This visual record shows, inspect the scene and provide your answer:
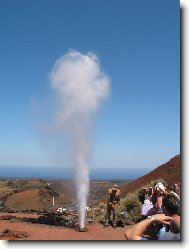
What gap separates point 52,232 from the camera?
9.09 meters

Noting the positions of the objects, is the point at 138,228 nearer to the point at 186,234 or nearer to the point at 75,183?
the point at 186,234

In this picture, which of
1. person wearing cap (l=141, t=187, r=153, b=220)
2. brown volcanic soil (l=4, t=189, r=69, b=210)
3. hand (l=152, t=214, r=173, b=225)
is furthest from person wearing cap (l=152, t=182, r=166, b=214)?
brown volcanic soil (l=4, t=189, r=69, b=210)

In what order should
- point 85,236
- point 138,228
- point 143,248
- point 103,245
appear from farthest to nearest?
point 85,236 < point 103,245 < point 143,248 < point 138,228

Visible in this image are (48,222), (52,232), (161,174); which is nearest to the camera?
(52,232)

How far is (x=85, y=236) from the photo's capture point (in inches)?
343

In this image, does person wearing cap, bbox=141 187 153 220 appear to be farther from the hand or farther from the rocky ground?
the hand

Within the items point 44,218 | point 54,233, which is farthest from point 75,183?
point 54,233

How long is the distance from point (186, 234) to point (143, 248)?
2.44 feet

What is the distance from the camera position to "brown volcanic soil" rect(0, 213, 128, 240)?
8206 millimetres

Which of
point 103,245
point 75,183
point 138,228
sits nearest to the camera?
point 138,228

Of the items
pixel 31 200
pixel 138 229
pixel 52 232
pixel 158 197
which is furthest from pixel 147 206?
pixel 31 200

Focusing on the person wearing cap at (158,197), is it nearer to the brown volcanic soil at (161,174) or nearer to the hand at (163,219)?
the hand at (163,219)

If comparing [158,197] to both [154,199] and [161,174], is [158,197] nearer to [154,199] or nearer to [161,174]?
[154,199]

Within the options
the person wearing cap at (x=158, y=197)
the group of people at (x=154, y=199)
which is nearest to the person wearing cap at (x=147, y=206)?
the group of people at (x=154, y=199)
